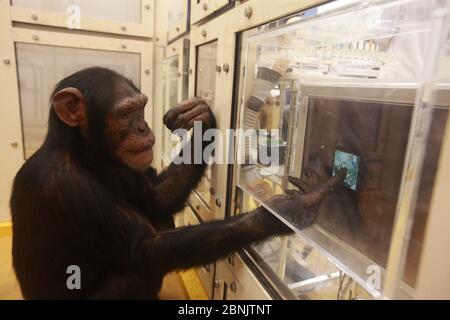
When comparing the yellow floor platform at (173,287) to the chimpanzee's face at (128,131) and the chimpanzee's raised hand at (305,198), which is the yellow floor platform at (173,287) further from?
the chimpanzee's raised hand at (305,198)

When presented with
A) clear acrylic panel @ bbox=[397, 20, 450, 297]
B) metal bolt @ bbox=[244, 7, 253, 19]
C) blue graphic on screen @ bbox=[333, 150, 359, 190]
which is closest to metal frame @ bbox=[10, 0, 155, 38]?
metal bolt @ bbox=[244, 7, 253, 19]

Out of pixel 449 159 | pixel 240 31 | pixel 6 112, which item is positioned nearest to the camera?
pixel 449 159

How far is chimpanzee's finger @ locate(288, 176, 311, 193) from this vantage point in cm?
86

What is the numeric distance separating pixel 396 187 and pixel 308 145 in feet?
0.95

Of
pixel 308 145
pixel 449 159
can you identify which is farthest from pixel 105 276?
pixel 449 159

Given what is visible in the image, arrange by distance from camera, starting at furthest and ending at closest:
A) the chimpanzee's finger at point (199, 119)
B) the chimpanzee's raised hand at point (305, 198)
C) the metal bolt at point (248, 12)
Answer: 1. the chimpanzee's finger at point (199, 119)
2. the metal bolt at point (248, 12)
3. the chimpanzee's raised hand at point (305, 198)

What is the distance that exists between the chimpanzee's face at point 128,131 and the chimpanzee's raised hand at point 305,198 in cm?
52

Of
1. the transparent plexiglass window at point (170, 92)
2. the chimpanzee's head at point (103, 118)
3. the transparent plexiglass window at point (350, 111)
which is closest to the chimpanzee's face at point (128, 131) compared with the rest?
the chimpanzee's head at point (103, 118)

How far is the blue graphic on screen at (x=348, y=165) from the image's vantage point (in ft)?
2.30

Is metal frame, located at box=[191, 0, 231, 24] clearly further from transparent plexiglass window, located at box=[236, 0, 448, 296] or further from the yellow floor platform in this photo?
the yellow floor platform

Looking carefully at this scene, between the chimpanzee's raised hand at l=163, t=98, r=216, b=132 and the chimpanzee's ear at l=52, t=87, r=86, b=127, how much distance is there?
330mm

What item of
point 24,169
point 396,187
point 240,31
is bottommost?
point 24,169
